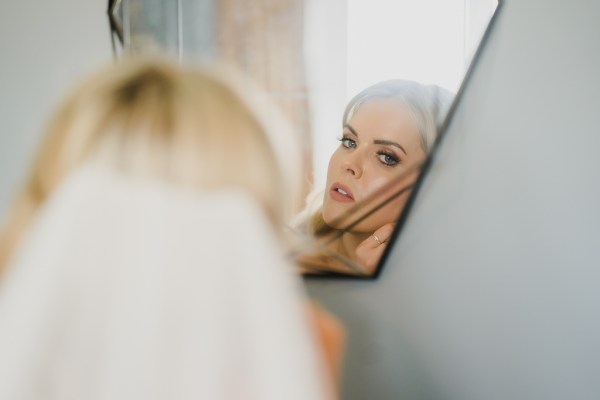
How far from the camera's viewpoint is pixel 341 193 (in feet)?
2.16

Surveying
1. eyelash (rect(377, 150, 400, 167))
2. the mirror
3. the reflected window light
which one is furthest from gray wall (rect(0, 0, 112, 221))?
eyelash (rect(377, 150, 400, 167))

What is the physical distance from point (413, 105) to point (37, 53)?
1.85ft

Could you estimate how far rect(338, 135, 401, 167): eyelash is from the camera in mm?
646

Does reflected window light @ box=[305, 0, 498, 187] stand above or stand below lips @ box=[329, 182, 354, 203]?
above

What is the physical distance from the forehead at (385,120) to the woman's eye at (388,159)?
23 millimetres

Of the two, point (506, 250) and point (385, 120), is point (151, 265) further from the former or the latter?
point (506, 250)

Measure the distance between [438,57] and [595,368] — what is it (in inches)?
20.1

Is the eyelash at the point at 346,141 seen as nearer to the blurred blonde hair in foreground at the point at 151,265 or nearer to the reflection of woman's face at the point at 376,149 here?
the reflection of woman's face at the point at 376,149

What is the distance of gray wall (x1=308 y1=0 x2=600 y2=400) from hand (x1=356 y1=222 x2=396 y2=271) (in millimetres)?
31

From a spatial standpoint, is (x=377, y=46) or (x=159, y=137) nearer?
(x=159, y=137)

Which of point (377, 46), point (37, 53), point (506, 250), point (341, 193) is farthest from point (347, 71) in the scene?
point (37, 53)

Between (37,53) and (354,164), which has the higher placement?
(37,53)

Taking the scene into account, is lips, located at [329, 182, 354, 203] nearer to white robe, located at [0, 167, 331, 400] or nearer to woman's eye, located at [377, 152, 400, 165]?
woman's eye, located at [377, 152, 400, 165]

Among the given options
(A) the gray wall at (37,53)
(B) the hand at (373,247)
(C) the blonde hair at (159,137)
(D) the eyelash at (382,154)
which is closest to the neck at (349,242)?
(B) the hand at (373,247)
